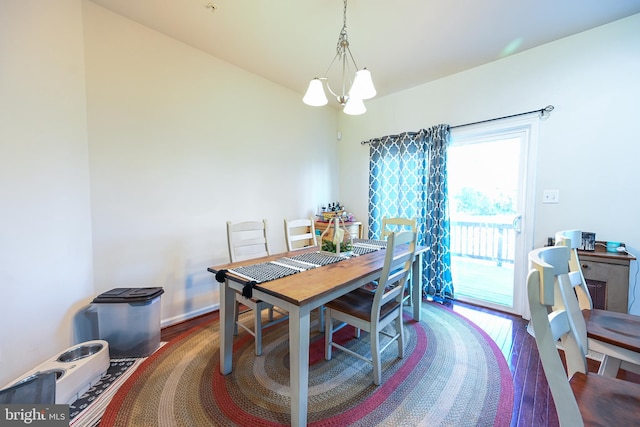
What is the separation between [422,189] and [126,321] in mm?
3216


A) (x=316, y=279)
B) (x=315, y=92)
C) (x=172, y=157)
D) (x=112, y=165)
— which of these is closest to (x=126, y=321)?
(x=112, y=165)

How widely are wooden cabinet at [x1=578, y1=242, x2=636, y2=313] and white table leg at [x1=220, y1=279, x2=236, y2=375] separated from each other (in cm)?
277

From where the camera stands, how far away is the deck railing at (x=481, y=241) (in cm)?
302

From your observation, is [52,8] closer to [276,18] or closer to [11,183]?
[11,183]

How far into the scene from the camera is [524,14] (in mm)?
1948

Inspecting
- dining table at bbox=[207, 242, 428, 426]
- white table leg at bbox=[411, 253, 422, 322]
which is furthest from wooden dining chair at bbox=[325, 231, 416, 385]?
white table leg at bbox=[411, 253, 422, 322]

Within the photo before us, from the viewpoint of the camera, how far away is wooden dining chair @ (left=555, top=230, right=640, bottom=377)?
1010mm

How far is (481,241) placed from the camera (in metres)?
3.17

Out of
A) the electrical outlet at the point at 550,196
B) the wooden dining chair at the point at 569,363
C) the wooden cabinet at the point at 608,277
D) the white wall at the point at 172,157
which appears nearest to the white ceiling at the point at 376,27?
the white wall at the point at 172,157

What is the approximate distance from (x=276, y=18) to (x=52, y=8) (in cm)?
152

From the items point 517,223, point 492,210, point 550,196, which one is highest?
point 550,196

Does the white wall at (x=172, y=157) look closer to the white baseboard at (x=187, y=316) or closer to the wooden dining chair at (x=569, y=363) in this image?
the white baseboard at (x=187, y=316)

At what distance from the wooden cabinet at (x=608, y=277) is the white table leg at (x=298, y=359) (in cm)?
237

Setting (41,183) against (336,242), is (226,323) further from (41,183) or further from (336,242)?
(41,183)
